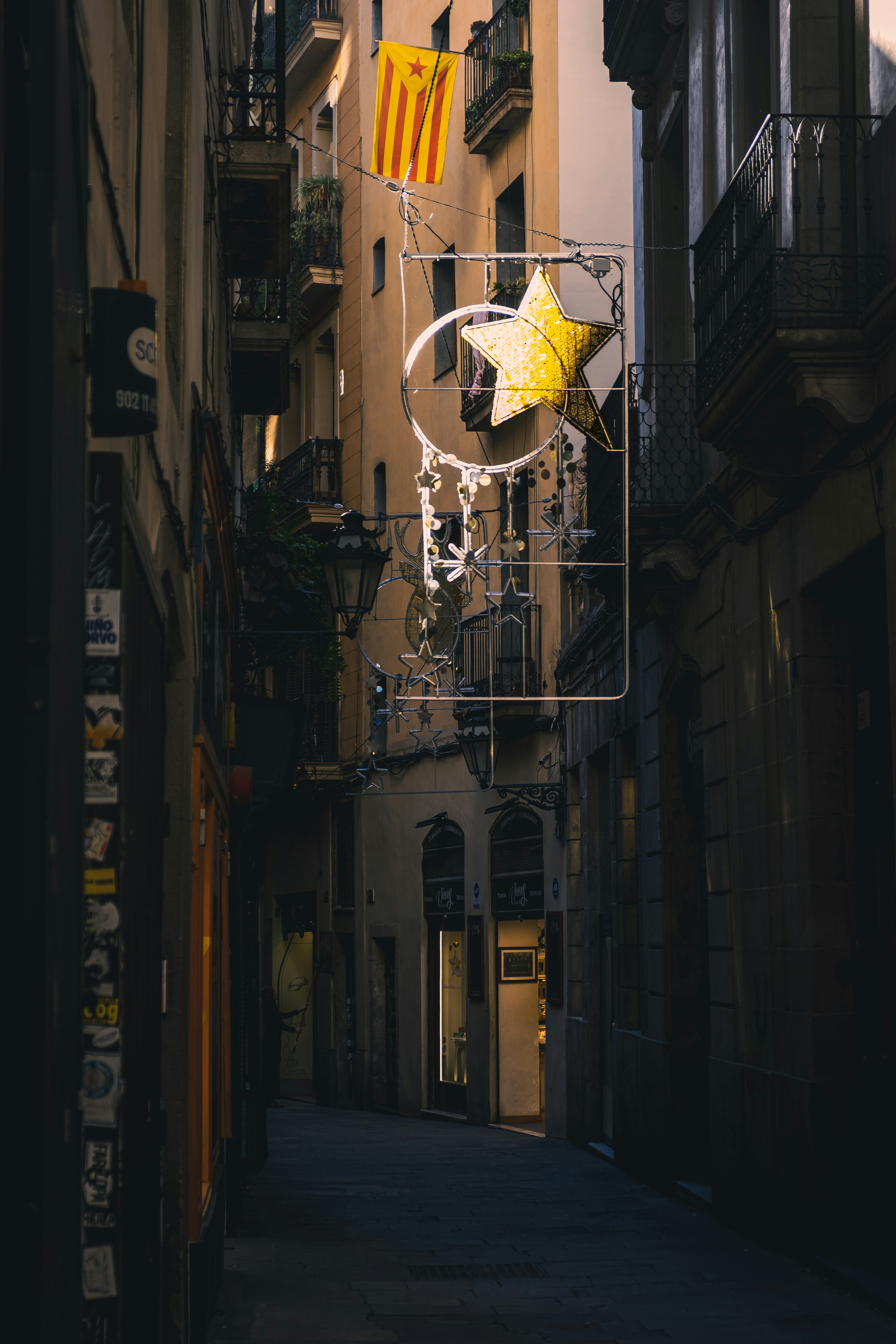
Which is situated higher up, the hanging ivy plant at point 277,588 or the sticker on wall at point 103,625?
the hanging ivy plant at point 277,588

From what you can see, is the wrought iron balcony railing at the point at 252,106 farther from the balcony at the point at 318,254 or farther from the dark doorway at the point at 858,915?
the balcony at the point at 318,254

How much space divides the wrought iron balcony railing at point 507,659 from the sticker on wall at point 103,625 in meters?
18.9

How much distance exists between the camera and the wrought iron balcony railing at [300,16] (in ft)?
109

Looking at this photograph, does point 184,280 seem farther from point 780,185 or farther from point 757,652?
point 757,652

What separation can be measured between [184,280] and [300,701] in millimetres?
7613

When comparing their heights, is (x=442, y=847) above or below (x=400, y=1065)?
above

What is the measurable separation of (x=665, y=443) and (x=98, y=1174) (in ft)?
39.6

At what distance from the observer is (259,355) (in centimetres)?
1598

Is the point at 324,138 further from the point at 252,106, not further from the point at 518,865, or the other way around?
the point at 252,106

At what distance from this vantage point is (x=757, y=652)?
487 inches

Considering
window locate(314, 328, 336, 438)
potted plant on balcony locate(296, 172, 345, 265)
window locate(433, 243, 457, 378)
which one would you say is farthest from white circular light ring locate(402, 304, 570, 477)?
window locate(314, 328, 336, 438)

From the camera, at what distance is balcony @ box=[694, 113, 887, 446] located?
→ 32.8 feet

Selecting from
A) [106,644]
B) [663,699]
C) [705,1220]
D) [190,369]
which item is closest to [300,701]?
[663,699]

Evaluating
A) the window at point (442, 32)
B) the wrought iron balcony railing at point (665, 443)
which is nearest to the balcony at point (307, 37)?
the window at point (442, 32)
